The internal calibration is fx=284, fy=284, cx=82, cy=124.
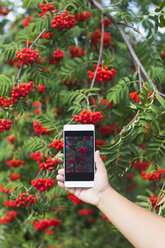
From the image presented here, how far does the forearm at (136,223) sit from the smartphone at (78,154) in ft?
0.75

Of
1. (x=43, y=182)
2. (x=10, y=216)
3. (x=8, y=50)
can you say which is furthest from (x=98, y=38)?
(x=10, y=216)

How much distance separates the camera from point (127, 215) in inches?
55.8

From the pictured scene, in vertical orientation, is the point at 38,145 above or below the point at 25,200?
above

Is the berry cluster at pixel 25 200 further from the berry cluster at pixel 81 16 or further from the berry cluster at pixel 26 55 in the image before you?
the berry cluster at pixel 81 16

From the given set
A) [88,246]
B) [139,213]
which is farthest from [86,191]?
[88,246]

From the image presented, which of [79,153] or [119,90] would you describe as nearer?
[79,153]

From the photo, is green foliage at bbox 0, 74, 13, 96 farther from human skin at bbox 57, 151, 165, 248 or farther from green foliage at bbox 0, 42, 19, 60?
human skin at bbox 57, 151, 165, 248

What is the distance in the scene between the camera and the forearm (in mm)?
1306

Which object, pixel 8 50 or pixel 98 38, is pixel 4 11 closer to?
pixel 98 38

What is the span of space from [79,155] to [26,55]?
81 cm

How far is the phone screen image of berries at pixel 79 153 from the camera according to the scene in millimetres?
1704

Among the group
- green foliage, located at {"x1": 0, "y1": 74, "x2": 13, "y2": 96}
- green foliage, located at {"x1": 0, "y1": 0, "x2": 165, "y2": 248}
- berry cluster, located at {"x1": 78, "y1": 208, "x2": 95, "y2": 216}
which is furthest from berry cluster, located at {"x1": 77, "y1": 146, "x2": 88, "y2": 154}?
berry cluster, located at {"x1": 78, "y1": 208, "x2": 95, "y2": 216}

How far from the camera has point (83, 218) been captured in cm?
477

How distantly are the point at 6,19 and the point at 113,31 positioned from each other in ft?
5.61
